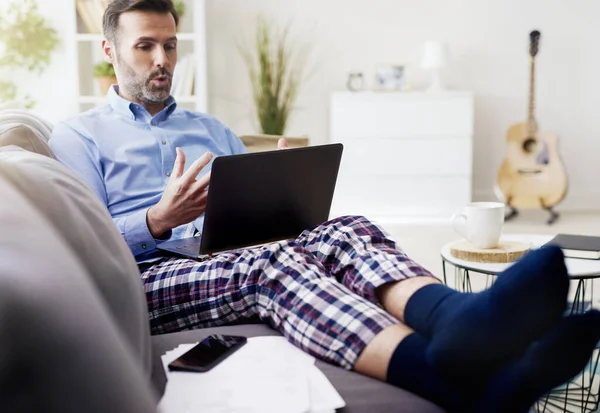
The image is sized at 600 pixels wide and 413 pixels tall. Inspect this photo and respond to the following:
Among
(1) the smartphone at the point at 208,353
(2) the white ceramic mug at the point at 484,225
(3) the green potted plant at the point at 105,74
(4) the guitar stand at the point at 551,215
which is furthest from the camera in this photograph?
(4) the guitar stand at the point at 551,215

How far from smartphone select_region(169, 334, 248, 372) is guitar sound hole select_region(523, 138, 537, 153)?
373 centimetres

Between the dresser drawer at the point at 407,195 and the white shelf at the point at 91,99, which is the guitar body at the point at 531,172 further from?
the white shelf at the point at 91,99

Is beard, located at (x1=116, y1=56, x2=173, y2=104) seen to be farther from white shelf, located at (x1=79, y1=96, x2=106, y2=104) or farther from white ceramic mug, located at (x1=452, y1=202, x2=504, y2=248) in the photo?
white shelf, located at (x1=79, y1=96, x2=106, y2=104)

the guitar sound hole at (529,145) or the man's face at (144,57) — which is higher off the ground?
the man's face at (144,57)

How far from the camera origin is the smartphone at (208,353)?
1.09 meters

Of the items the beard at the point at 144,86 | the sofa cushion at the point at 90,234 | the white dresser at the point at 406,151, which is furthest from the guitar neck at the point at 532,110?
the sofa cushion at the point at 90,234

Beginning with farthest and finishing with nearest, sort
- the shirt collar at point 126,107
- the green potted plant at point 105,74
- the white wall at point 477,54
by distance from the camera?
the white wall at point 477,54 < the green potted plant at point 105,74 < the shirt collar at point 126,107

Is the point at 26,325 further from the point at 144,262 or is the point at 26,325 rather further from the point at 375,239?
the point at 144,262

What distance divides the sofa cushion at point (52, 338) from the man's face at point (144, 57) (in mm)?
1231

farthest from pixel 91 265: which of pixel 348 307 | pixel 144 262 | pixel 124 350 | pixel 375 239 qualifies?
pixel 144 262

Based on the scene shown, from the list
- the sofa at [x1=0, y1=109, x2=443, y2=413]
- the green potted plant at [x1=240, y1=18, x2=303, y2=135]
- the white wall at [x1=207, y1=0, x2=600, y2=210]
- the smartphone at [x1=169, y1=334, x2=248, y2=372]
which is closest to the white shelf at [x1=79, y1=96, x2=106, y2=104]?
the white wall at [x1=207, y1=0, x2=600, y2=210]

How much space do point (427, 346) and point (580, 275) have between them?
72 centimetres

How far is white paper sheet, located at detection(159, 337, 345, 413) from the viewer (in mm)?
961

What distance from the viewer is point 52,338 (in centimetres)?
71
